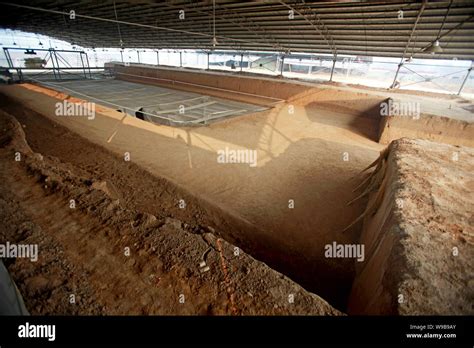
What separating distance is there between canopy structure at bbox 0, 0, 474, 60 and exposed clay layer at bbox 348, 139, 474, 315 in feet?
17.3

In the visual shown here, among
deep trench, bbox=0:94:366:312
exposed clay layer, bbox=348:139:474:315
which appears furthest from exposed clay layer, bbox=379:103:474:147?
deep trench, bbox=0:94:366:312

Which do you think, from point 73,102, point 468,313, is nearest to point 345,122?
point 468,313

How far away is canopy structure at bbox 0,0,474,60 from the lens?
9252 millimetres

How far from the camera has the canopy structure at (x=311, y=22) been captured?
9252 mm

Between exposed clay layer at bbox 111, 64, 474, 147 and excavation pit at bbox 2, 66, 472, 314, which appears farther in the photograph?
exposed clay layer at bbox 111, 64, 474, 147

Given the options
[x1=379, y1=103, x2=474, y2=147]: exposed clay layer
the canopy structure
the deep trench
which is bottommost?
the deep trench

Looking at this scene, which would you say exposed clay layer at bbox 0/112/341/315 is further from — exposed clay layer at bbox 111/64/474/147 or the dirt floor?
exposed clay layer at bbox 111/64/474/147

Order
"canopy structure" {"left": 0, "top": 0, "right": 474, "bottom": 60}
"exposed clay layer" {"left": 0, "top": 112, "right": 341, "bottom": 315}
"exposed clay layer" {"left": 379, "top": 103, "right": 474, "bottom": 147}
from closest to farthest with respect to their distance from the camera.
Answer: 1. "exposed clay layer" {"left": 0, "top": 112, "right": 341, "bottom": 315}
2. "exposed clay layer" {"left": 379, "top": 103, "right": 474, "bottom": 147}
3. "canopy structure" {"left": 0, "top": 0, "right": 474, "bottom": 60}

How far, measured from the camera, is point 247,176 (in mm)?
6973

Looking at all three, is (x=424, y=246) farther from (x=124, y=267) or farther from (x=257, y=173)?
(x=257, y=173)

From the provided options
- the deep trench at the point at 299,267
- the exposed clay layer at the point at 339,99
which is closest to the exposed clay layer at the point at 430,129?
the exposed clay layer at the point at 339,99

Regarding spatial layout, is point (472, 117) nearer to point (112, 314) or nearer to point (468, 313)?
point (468, 313)

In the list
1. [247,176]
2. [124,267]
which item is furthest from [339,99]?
[124,267]

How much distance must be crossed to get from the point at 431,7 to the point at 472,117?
499 centimetres
